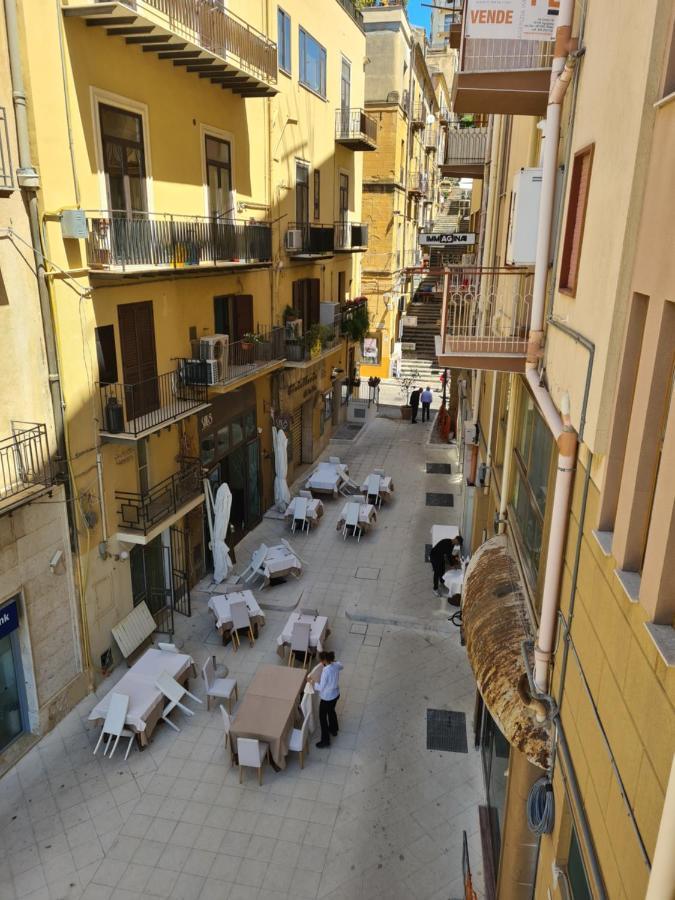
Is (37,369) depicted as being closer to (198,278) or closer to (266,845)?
(198,278)

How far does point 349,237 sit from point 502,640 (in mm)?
21316

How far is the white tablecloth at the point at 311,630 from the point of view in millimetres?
12133

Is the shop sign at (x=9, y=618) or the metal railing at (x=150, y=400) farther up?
the metal railing at (x=150, y=400)

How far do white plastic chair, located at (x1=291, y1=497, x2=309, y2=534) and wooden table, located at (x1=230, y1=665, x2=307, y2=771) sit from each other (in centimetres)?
714

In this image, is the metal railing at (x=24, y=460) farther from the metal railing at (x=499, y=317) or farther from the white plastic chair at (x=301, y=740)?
the metal railing at (x=499, y=317)

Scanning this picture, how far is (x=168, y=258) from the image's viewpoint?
459 inches

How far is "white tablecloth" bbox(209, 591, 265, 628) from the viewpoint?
12.9 m

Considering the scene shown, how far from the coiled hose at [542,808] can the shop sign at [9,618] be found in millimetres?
7626

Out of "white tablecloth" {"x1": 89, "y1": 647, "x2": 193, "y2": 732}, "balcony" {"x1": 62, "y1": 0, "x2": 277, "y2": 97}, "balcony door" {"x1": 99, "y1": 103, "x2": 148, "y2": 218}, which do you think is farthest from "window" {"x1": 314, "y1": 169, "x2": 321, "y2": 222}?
"white tablecloth" {"x1": 89, "y1": 647, "x2": 193, "y2": 732}

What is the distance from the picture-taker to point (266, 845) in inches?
337

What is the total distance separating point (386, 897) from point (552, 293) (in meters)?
7.24

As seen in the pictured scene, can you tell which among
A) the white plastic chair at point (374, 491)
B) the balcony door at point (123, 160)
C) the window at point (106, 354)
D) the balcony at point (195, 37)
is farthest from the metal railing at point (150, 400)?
the white plastic chair at point (374, 491)

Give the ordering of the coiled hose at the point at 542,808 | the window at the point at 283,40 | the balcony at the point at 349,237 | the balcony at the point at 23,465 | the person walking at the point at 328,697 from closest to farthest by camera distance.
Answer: the coiled hose at the point at 542,808 < the balcony at the point at 23,465 < the person walking at the point at 328,697 < the window at the point at 283,40 < the balcony at the point at 349,237

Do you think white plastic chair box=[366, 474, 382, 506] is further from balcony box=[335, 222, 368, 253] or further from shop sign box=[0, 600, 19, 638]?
shop sign box=[0, 600, 19, 638]
